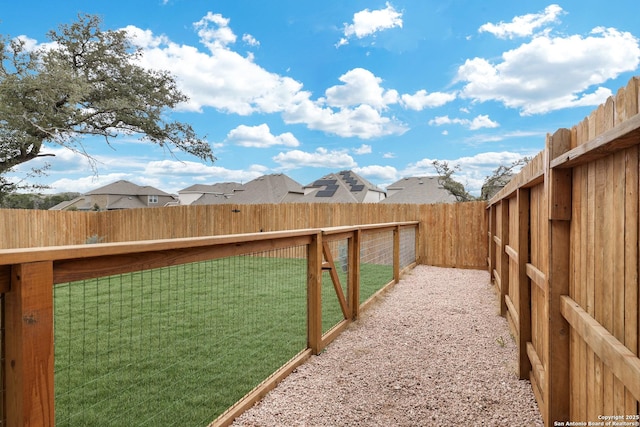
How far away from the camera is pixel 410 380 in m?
A: 3.24

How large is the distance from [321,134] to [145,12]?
15.7 metres

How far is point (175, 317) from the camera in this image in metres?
5.02

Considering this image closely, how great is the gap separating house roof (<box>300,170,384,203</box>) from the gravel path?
23662 millimetres

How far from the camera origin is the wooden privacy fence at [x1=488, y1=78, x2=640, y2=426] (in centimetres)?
135

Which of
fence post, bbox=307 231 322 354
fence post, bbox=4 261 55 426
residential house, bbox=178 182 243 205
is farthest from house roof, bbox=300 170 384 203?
fence post, bbox=4 261 55 426

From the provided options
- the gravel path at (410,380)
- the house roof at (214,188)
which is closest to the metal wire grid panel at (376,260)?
the gravel path at (410,380)

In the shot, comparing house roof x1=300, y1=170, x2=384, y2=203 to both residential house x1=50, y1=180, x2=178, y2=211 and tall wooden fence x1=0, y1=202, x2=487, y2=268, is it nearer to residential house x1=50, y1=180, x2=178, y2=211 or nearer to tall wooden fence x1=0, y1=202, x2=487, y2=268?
tall wooden fence x1=0, y1=202, x2=487, y2=268

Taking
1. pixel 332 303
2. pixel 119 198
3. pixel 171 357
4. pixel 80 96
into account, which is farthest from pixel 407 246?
pixel 119 198

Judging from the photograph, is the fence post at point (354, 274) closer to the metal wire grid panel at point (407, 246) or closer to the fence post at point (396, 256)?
the fence post at point (396, 256)

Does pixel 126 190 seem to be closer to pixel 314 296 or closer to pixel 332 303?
pixel 332 303

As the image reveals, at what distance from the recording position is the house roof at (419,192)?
29.2 meters

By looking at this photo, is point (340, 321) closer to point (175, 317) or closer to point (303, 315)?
point (303, 315)

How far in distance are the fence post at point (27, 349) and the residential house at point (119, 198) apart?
139 ft

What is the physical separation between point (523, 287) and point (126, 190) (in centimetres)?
4559
